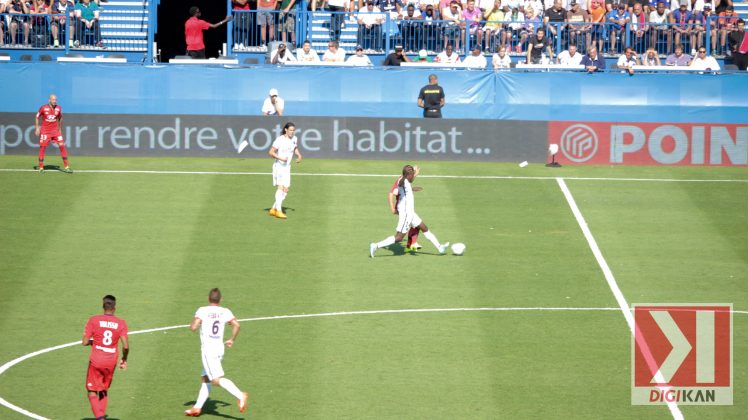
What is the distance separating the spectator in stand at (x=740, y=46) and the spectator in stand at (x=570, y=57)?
464 centimetres

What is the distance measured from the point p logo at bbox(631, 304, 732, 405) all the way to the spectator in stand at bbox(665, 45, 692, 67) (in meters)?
16.5

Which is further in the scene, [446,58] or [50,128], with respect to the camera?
[446,58]

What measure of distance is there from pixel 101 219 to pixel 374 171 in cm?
832

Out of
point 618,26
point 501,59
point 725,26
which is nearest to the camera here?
point 501,59

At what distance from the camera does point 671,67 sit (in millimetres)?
37531

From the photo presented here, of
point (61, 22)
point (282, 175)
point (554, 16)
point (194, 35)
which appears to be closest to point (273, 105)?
point (194, 35)

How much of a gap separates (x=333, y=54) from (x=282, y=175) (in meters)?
10.3

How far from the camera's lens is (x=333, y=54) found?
125 ft

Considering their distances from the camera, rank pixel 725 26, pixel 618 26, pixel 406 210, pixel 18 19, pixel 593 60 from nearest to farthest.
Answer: pixel 406 210 → pixel 593 60 → pixel 618 26 → pixel 725 26 → pixel 18 19

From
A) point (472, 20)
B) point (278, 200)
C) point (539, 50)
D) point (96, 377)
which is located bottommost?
point (96, 377)

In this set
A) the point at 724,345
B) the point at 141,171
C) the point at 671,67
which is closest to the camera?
the point at 724,345

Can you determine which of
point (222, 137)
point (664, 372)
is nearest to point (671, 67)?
point (222, 137)

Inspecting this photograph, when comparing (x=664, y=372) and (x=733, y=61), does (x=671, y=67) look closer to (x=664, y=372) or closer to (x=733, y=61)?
(x=733, y=61)

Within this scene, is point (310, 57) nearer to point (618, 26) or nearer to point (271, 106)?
point (271, 106)
